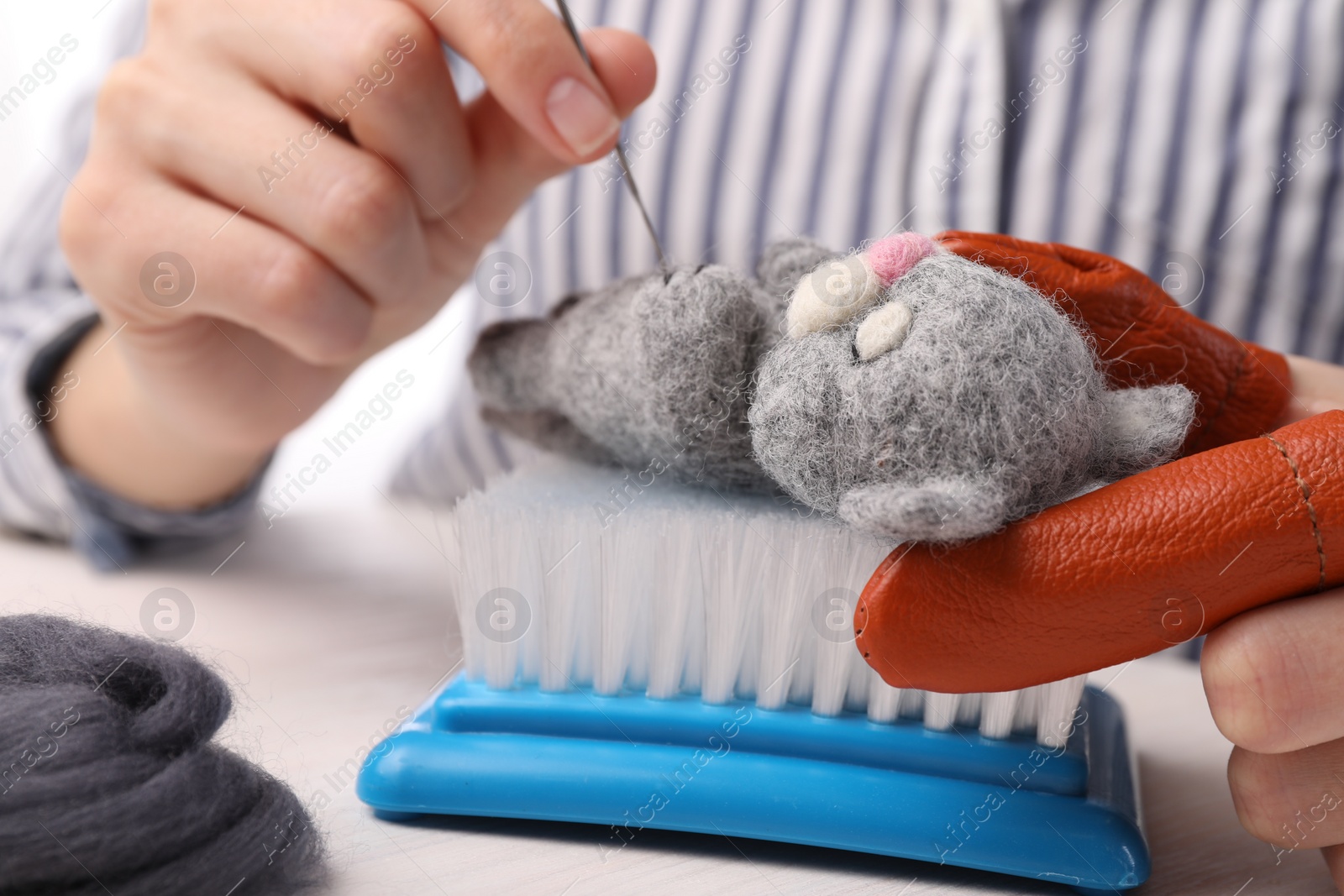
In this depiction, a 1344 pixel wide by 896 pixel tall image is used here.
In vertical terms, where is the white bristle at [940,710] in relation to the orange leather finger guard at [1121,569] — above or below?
below

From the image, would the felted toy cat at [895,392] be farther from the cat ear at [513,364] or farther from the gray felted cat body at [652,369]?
the cat ear at [513,364]

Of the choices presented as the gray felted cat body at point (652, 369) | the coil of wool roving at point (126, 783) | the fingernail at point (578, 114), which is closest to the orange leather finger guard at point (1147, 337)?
the gray felted cat body at point (652, 369)

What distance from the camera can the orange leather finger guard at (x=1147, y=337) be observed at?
0.45m

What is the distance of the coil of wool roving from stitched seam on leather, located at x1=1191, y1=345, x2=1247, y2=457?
455 millimetres

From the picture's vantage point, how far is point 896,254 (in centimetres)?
41

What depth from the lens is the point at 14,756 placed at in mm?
379

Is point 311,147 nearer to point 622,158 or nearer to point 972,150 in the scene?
point 622,158

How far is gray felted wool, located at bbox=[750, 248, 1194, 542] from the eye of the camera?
Result: 0.36 m

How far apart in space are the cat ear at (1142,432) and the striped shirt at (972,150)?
1.23ft

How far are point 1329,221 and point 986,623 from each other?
0.73 m

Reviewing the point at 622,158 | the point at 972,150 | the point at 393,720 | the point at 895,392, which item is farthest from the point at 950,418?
the point at 972,150

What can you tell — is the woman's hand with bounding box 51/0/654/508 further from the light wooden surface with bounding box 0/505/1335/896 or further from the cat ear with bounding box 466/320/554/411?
the light wooden surface with bounding box 0/505/1335/896

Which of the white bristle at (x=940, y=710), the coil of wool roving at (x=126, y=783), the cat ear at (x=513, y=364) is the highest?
the cat ear at (x=513, y=364)

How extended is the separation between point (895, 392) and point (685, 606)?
0.21 m
